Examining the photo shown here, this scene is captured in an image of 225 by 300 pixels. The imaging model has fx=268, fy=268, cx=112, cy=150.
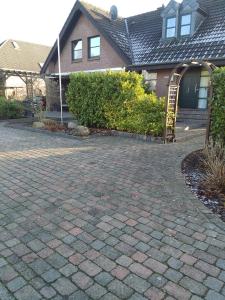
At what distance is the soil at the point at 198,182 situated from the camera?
410 centimetres

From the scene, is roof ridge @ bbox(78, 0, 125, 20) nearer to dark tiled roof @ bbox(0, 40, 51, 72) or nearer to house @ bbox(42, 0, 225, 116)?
house @ bbox(42, 0, 225, 116)

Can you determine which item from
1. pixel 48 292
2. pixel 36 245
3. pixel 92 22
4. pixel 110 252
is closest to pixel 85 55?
pixel 92 22

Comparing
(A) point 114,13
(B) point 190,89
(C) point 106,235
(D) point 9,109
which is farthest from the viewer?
(A) point 114,13

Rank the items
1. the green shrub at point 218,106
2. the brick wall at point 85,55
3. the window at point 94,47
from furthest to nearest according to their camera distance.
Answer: the window at point 94,47 < the brick wall at point 85,55 < the green shrub at point 218,106

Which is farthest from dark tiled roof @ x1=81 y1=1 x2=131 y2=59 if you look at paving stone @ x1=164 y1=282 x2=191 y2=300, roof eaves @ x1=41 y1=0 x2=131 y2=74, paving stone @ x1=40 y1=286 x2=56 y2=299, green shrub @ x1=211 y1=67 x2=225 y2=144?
paving stone @ x1=40 y1=286 x2=56 y2=299

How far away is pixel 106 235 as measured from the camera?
3.28 meters

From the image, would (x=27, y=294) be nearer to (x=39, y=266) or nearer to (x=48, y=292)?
(x=48, y=292)

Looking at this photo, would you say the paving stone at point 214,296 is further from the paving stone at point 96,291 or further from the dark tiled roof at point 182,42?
the dark tiled roof at point 182,42

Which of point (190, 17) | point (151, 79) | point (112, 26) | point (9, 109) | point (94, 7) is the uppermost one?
point (94, 7)

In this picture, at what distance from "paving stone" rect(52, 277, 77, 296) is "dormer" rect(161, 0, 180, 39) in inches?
585

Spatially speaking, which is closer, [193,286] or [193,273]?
[193,286]

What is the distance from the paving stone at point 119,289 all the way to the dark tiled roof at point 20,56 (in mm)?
29033

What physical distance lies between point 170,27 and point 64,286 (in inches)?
604

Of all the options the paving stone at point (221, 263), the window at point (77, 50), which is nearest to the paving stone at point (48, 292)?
the paving stone at point (221, 263)
